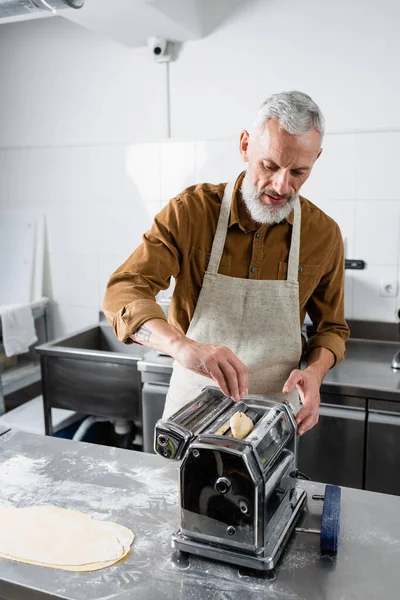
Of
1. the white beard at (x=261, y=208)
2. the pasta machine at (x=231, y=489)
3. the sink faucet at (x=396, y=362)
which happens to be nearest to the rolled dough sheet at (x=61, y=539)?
the pasta machine at (x=231, y=489)

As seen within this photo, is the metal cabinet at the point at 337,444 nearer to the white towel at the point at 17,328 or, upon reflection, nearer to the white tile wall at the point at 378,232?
the white tile wall at the point at 378,232

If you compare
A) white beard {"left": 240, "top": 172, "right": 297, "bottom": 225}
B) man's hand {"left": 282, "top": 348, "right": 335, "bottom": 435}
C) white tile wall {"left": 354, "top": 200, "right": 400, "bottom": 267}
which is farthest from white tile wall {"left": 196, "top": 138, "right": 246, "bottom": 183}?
man's hand {"left": 282, "top": 348, "right": 335, "bottom": 435}

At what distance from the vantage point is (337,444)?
2305 millimetres

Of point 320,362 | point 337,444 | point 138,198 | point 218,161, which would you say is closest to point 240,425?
point 320,362

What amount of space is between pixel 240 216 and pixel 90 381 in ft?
4.52

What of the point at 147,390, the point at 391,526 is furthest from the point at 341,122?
the point at 391,526

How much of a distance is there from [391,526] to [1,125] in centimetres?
331

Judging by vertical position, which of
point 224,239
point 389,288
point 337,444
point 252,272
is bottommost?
point 337,444

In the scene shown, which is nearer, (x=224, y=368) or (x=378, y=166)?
(x=224, y=368)

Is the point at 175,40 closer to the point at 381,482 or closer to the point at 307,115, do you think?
the point at 307,115

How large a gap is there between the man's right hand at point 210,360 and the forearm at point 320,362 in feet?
1.28

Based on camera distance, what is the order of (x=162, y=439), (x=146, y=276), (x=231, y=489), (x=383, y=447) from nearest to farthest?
(x=231, y=489) < (x=162, y=439) < (x=146, y=276) < (x=383, y=447)

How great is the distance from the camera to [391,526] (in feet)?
4.08

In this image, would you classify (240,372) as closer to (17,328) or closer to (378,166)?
(378,166)
